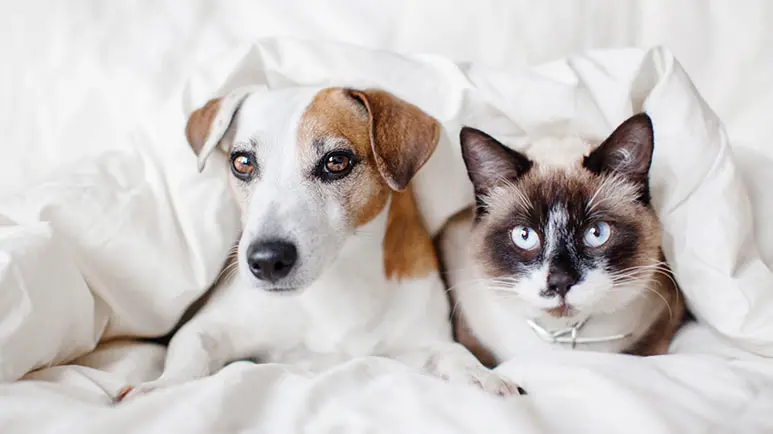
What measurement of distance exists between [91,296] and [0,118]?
2.29 ft

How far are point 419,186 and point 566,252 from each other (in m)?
0.37

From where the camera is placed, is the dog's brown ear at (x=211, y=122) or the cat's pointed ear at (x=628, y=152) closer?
the cat's pointed ear at (x=628, y=152)

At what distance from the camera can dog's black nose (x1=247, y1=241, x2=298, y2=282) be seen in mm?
961

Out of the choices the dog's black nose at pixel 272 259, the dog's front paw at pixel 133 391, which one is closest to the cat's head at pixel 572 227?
the dog's black nose at pixel 272 259

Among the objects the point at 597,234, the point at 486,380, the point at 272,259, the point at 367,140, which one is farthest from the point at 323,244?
the point at 597,234

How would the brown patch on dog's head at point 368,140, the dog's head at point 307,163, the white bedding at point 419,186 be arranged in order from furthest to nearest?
the brown patch on dog's head at point 368,140 < the dog's head at point 307,163 < the white bedding at point 419,186

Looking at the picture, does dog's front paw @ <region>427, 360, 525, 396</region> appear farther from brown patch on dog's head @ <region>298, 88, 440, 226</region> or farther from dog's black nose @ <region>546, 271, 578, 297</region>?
brown patch on dog's head @ <region>298, 88, 440, 226</region>

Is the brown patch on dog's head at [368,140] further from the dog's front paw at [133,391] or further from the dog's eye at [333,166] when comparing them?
the dog's front paw at [133,391]

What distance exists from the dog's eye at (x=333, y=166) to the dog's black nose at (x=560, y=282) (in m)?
0.37

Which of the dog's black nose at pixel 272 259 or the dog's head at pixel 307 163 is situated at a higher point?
the dog's head at pixel 307 163

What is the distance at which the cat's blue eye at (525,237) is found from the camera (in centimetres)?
109

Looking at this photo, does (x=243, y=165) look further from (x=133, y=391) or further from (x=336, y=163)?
(x=133, y=391)

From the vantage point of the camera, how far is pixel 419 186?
4.31ft

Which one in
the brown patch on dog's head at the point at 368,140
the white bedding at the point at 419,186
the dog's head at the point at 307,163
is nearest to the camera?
the white bedding at the point at 419,186
